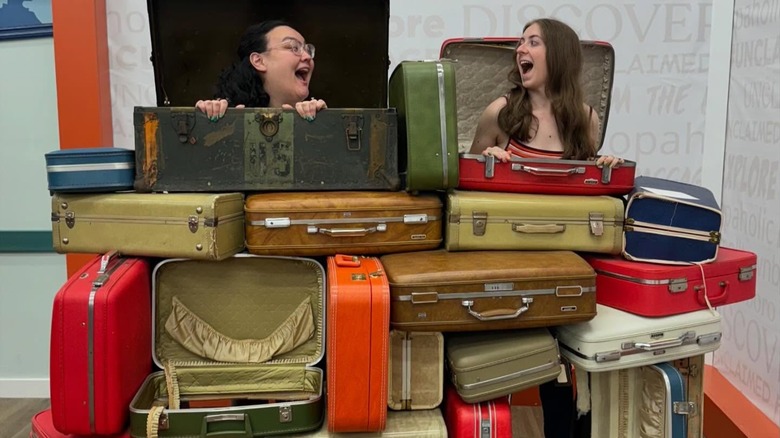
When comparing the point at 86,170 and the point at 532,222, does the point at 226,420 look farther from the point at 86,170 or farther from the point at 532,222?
the point at 532,222

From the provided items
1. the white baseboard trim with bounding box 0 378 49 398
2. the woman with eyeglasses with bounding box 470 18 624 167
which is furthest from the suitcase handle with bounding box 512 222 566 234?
the white baseboard trim with bounding box 0 378 49 398

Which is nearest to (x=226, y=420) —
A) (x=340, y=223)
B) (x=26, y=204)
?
(x=340, y=223)

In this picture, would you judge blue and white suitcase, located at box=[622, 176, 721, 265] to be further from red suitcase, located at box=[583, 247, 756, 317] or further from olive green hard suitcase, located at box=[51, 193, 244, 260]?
olive green hard suitcase, located at box=[51, 193, 244, 260]

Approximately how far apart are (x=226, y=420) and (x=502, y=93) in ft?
5.94

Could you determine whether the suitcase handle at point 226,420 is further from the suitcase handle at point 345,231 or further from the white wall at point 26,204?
the white wall at point 26,204

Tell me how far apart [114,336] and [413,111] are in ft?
3.81

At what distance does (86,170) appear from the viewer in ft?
6.42

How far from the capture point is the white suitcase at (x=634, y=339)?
1.96 m

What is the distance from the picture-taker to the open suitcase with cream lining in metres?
2.11

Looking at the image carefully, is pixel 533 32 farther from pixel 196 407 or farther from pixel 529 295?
pixel 196 407

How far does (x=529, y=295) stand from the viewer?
1.91 meters

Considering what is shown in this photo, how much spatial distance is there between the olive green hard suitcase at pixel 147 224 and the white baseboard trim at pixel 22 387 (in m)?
2.18

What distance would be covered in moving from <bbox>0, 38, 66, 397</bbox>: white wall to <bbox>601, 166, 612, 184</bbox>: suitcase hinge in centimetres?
306

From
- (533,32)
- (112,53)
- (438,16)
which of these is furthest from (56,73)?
(533,32)
